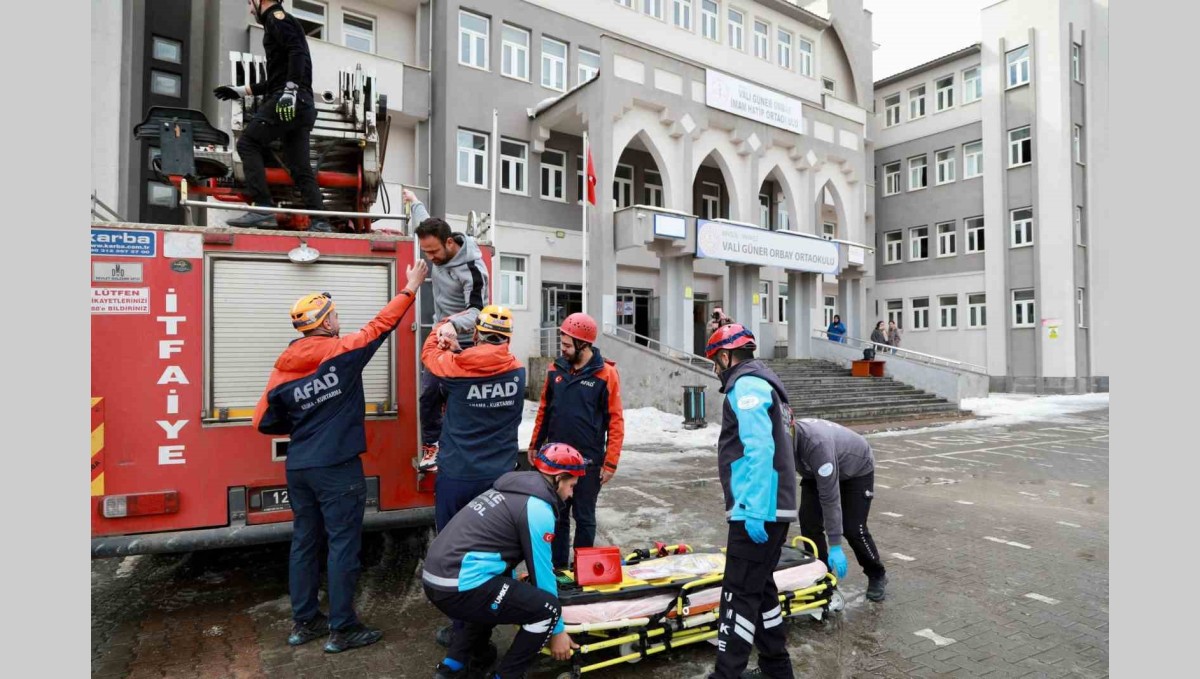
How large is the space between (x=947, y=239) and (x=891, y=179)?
471 centimetres

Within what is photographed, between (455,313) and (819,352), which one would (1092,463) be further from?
(819,352)

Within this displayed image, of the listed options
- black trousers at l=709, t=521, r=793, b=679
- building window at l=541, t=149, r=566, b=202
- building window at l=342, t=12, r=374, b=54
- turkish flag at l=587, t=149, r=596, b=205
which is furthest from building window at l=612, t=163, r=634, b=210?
black trousers at l=709, t=521, r=793, b=679

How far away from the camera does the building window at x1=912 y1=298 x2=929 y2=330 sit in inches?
1256

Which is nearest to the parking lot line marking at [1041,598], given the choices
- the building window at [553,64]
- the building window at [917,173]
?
the building window at [553,64]

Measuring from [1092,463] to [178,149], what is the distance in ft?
43.8

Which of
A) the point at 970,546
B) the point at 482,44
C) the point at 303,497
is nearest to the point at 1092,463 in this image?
the point at 970,546

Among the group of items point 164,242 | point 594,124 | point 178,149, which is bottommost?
point 164,242

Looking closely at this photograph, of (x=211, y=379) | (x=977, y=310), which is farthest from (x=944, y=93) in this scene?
(x=211, y=379)

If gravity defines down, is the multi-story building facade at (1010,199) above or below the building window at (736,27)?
below

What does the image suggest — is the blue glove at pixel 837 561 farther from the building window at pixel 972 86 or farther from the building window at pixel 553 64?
the building window at pixel 972 86

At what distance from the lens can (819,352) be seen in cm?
2497

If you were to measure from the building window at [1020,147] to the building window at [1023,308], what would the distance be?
5485 mm

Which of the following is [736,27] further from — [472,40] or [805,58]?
[472,40]

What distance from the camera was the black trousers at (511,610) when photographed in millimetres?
3191
